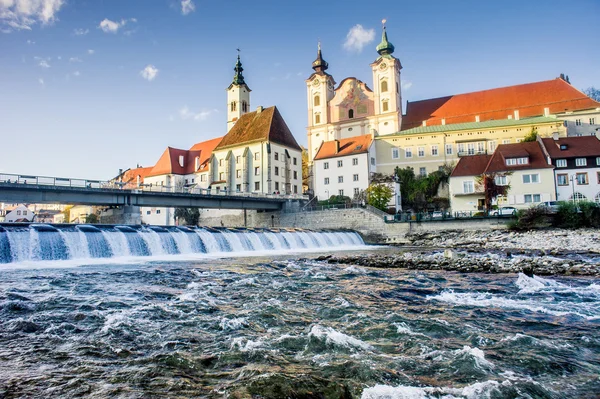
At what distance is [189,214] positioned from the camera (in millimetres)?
59438

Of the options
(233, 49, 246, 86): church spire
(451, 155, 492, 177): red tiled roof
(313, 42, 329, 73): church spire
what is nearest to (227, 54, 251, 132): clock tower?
(233, 49, 246, 86): church spire

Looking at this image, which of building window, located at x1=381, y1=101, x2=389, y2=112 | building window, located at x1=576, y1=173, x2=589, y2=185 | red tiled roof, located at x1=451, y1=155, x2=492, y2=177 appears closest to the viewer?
building window, located at x1=576, y1=173, x2=589, y2=185

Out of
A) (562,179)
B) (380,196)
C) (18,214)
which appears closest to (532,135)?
(562,179)

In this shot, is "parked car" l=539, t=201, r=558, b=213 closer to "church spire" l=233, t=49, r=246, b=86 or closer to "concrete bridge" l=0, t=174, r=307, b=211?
"concrete bridge" l=0, t=174, r=307, b=211

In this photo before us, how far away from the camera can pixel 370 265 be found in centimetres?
1852

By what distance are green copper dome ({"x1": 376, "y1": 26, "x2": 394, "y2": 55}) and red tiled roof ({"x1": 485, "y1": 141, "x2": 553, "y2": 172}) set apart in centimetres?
3065

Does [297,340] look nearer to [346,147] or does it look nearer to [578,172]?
[578,172]

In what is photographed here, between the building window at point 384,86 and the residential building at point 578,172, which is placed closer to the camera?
the residential building at point 578,172

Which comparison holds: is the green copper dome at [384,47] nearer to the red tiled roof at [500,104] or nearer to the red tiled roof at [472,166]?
the red tiled roof at [500,104]

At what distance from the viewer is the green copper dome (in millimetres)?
66000

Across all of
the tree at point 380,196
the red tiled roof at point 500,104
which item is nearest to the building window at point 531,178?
the tree at point 380,196

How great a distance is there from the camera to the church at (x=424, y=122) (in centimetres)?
5144

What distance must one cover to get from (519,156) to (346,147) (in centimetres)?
2205

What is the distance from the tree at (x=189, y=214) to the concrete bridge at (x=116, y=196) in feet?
48.3
